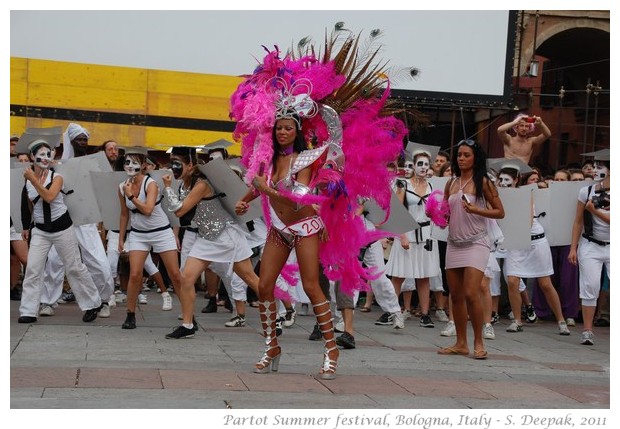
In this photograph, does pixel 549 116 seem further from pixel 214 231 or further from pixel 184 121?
pixel 214 231

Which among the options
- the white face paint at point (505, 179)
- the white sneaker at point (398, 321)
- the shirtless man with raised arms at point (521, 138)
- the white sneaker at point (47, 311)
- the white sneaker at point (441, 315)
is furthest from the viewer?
the shirtless man with raised arms at point (521, 138)

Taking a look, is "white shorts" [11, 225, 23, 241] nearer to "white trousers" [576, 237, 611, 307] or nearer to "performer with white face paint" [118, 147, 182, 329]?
"performer with white face paint" [118, 147, 182, 329]

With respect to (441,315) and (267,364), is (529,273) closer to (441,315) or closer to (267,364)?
(441,315)

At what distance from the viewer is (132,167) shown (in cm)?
1088

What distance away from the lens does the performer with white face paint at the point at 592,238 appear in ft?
37.1

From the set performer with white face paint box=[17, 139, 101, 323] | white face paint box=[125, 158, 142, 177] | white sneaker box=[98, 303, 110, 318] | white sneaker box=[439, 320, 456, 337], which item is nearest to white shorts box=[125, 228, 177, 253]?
white face paint box=[125, 158, 142, 177]

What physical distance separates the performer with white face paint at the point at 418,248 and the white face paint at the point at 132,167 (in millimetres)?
3210

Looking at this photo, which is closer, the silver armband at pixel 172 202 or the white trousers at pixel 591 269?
the silver armband at pixel 172 202

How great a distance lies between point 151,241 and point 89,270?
1513 millimetres

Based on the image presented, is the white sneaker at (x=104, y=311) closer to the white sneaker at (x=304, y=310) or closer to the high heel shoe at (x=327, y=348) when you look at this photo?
the white sneaker at (x=304, y=310)

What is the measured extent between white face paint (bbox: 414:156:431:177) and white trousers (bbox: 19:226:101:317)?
392 cm

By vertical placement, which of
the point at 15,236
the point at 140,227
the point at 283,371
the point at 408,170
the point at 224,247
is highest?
the point at 408,170

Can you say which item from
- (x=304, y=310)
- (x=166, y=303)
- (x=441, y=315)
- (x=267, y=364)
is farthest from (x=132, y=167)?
(x=441, y=315)

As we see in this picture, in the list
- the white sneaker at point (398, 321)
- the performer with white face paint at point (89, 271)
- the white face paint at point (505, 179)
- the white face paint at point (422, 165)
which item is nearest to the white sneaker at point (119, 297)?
the performer with white face paint at point (89, 271)
